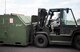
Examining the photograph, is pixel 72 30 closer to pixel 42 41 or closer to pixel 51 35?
pixel 51 35

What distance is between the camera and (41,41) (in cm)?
977

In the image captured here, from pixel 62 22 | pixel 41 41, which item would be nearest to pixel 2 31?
pixel 41 41

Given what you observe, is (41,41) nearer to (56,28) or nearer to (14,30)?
(56,28)

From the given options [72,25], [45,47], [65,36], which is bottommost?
[45,47]

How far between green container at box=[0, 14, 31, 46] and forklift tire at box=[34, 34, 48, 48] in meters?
0.54

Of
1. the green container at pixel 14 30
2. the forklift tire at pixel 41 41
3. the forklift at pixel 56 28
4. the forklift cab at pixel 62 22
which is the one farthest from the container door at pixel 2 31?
the forklift cab at pixel 62 22

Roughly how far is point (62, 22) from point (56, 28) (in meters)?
0.51

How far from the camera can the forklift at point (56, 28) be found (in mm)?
9195

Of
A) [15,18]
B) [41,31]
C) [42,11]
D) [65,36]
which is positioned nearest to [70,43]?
[65,36]

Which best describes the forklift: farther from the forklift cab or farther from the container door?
Answer: the container door

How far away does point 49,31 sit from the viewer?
956cm

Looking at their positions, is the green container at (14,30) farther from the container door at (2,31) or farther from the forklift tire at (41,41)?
the forklift tire at (41,41)

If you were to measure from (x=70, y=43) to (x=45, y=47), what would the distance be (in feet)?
4.83

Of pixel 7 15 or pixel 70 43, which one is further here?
pixel 7 15
